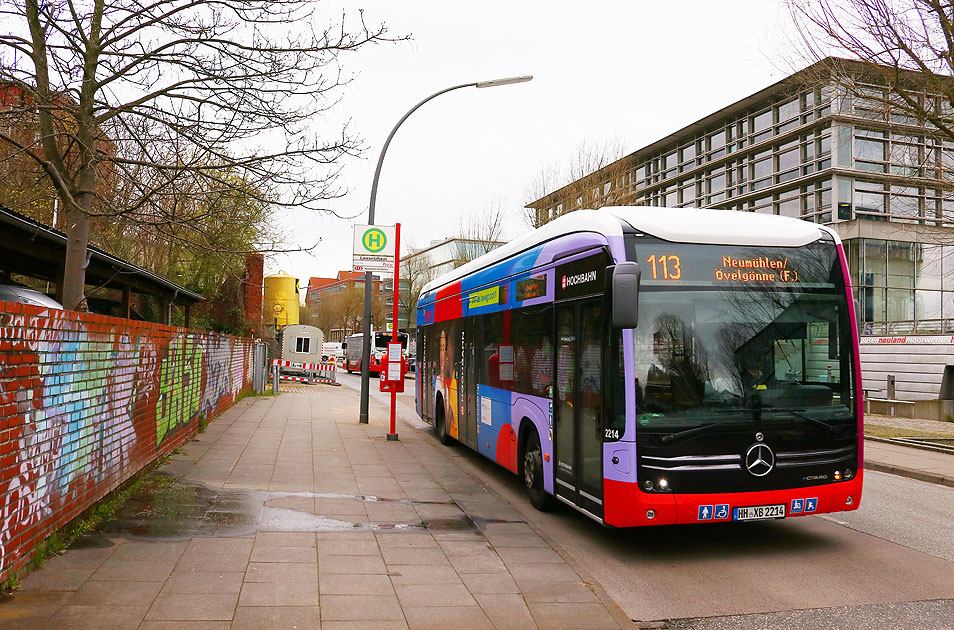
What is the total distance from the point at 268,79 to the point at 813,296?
596cm

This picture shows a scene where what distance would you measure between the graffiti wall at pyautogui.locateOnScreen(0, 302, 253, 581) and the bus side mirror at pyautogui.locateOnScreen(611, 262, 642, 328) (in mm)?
4108

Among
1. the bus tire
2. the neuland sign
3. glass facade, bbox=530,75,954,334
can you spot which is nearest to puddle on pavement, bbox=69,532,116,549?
the bus tire

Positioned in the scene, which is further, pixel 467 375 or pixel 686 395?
pixel 467 375

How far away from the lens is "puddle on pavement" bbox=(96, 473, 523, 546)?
21.4 feet

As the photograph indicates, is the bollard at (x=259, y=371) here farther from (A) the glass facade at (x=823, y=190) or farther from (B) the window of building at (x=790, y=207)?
(B) the window of building at (x=790, y=207)

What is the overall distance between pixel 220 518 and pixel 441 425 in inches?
301

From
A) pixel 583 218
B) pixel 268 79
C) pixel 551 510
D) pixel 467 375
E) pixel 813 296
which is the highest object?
pixel 268 79

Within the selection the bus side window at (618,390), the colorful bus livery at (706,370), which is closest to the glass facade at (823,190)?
the colorful bus livery at (706,370)

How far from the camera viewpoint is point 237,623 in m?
4.41

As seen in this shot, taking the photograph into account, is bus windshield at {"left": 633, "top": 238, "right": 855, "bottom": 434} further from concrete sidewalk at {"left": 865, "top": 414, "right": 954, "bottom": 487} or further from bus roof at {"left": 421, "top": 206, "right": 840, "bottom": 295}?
concrete sidewalk at {"left": 865, "top": 414, "right": 954, "bottom": 487}

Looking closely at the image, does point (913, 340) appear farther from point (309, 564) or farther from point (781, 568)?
point (309, 564)

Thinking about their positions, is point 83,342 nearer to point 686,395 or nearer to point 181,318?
point 686,395

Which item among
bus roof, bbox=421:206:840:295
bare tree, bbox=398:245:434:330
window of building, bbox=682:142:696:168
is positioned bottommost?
bus roof, bbox=421:206:840:295

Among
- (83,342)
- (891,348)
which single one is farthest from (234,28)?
(891,348)
